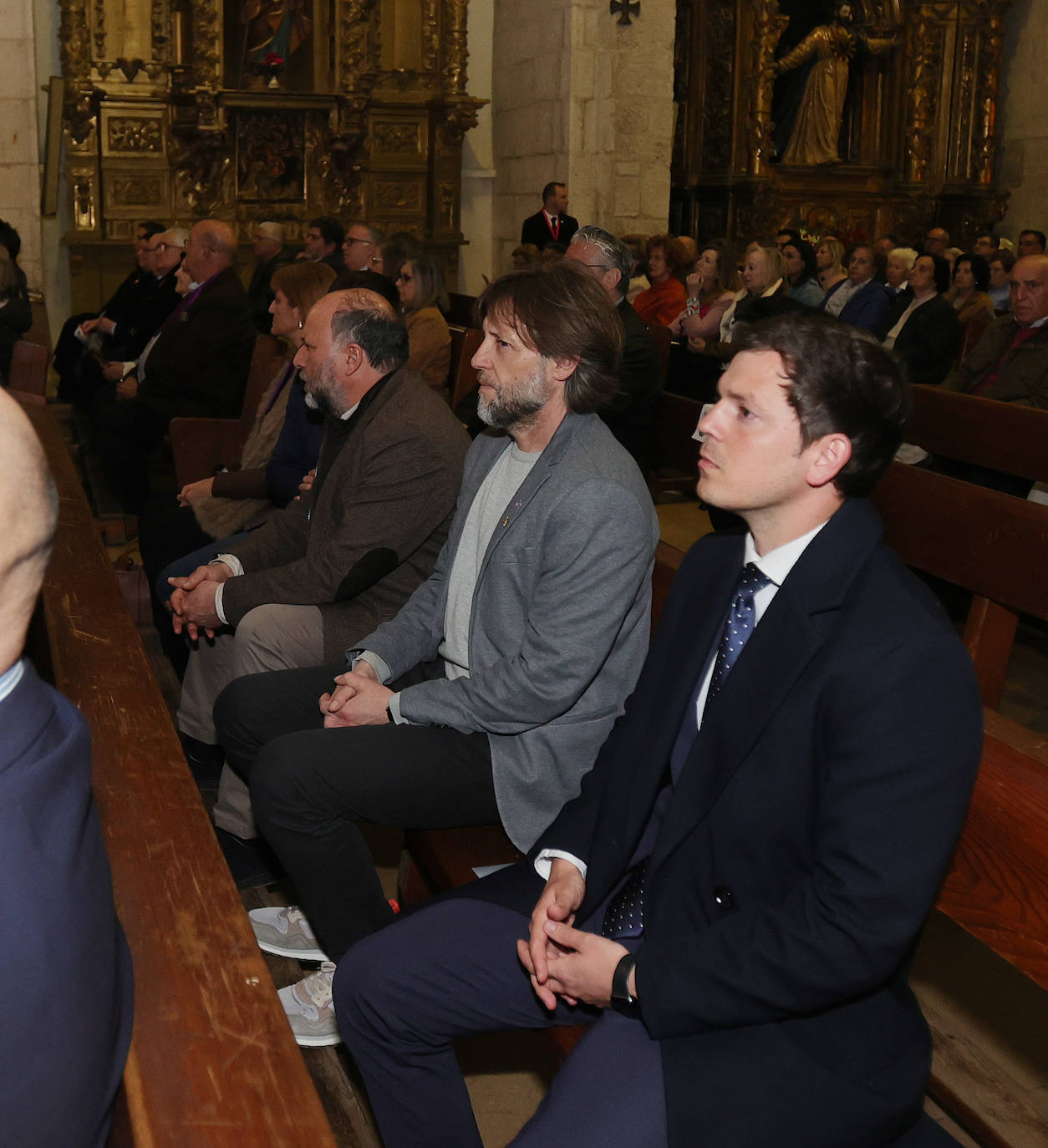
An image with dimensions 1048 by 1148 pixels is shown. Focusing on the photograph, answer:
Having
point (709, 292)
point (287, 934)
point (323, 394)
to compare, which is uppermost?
point (709, 292)

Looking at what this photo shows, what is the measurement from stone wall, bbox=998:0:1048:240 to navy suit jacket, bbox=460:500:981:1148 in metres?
14.9

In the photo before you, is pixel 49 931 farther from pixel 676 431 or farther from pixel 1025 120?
pixel 1025 120

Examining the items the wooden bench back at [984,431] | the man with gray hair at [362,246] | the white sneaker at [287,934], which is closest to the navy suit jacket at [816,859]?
the white sneaker at [287,934]

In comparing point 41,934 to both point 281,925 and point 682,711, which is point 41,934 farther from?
point 281,925

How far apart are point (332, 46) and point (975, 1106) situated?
37.1 ft

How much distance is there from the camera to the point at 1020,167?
15.2 metres

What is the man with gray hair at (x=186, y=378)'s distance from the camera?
20.6ft

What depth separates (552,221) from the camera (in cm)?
1065

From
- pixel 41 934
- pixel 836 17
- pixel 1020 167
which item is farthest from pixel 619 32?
pixel 41 934

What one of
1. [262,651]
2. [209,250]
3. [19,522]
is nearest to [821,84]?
[209,250]

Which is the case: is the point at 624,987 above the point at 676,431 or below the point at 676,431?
below

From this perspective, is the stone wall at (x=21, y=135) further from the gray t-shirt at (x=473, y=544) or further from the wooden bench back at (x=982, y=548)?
the wooden bench back at (x=982, y=548)

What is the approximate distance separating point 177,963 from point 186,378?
5.42 metres

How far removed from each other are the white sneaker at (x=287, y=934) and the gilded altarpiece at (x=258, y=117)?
9479mm
